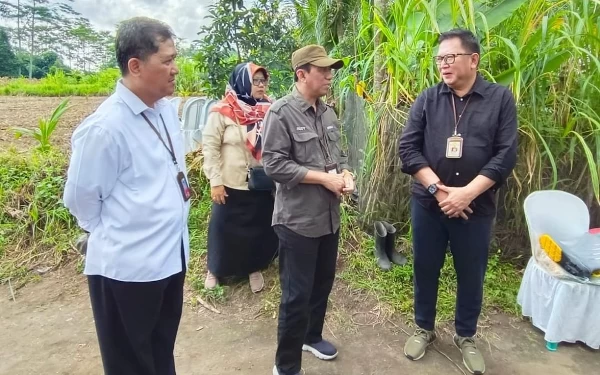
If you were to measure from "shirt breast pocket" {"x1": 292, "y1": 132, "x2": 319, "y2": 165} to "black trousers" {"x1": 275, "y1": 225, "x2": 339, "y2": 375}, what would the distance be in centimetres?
34

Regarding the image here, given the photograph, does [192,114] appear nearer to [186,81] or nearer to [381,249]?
[381,249]

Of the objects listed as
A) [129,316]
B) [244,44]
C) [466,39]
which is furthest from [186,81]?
[129,316]

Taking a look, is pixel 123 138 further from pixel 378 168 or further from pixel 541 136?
pixel 541 136

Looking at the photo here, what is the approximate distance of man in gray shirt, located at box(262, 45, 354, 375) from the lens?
2.08m

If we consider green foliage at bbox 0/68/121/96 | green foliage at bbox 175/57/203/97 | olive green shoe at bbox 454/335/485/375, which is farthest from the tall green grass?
green foliage at bbox 0/68/121/96

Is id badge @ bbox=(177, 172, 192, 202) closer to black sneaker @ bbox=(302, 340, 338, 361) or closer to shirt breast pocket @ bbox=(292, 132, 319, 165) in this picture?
shirt breast pocket @ bbox=(292, 132, 319, 165)

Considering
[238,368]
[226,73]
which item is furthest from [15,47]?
[238,368]

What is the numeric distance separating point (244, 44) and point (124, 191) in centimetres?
264

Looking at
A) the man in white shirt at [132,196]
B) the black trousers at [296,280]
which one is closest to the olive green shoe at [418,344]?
the black trousers at [296,280]

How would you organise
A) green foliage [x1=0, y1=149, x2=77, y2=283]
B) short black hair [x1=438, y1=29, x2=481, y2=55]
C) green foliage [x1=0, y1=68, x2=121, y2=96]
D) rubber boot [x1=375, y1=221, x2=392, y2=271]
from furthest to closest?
green foliage [x1=0, y1=68, x2=121, y2=96] → green foliage [x1=0, y1=149, x2=77, y2=283] → rubber boot [x1=375, y1=221, x2=392, y2=271] → short black hair [x1=438, y1=29, x2=481, y2=55]

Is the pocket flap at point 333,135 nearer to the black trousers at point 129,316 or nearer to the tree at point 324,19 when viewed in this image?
the black trousers at point 129,316

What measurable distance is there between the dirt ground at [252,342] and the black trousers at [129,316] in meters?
0.82

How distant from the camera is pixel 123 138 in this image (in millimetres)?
1502

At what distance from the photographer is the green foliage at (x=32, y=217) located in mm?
3785
